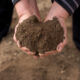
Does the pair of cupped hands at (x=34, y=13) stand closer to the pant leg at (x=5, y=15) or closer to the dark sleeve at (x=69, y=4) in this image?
the dark sleeve at (x=69, y=4)

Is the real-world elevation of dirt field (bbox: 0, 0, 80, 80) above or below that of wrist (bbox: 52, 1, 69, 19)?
below

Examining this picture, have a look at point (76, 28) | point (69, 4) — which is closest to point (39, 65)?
point (76, 28)

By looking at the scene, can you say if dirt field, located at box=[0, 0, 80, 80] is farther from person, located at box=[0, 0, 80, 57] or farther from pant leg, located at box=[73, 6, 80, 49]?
person, located at box=[0, 0, 80, 57]

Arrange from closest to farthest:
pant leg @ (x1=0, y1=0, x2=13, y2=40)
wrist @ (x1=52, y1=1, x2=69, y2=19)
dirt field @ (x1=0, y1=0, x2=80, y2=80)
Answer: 1. wrist @ (x1=52, y1=1, x2=69, y2=19)
2. dirt field @ (x1=0, y1=0, x2=80, y2=80)
3. pant leg @ (x1=0, y1=0, x2=13, y2=40)

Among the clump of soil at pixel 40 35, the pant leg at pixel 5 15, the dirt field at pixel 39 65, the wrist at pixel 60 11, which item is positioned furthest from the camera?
the pant leg at pixel 5 15

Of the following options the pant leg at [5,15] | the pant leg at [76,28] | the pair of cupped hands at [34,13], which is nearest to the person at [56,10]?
the pair of cupped hands at [34,13]

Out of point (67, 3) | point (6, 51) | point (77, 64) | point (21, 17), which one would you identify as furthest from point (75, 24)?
point (6, 51)

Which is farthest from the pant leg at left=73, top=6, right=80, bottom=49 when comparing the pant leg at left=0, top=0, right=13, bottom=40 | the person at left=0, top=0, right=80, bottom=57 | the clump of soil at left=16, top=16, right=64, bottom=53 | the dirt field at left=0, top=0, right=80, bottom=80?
the pant leg at left=0, top=0, right=13, bottom=40
